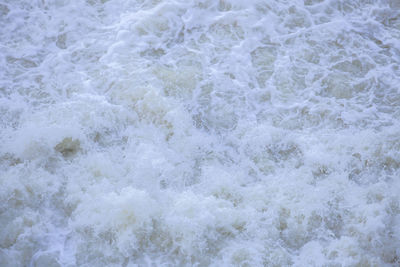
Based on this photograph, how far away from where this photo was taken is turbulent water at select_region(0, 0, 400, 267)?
355 centimetres

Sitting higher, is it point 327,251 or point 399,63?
point 399,63

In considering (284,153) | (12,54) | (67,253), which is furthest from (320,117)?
(12,54)

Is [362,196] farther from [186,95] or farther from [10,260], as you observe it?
[10,260]

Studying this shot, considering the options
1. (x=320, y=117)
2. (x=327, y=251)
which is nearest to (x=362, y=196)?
(x=327, y=251)

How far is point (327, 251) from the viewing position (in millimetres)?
3447

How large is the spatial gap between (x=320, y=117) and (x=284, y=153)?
2.56 ft

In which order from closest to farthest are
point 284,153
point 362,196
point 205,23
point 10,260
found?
point 10,260
point 362,196
point 284,153
point 205,23

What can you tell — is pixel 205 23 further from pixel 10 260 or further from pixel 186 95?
pixel 10 260

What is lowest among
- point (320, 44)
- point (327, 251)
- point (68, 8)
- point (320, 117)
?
point (327, 251)

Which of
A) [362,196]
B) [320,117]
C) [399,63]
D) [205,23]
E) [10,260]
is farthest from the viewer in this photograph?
[205,23]

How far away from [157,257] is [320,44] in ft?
13.4

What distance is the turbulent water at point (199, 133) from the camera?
3.55 metres

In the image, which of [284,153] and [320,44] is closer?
[284,153]

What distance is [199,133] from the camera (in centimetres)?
461
